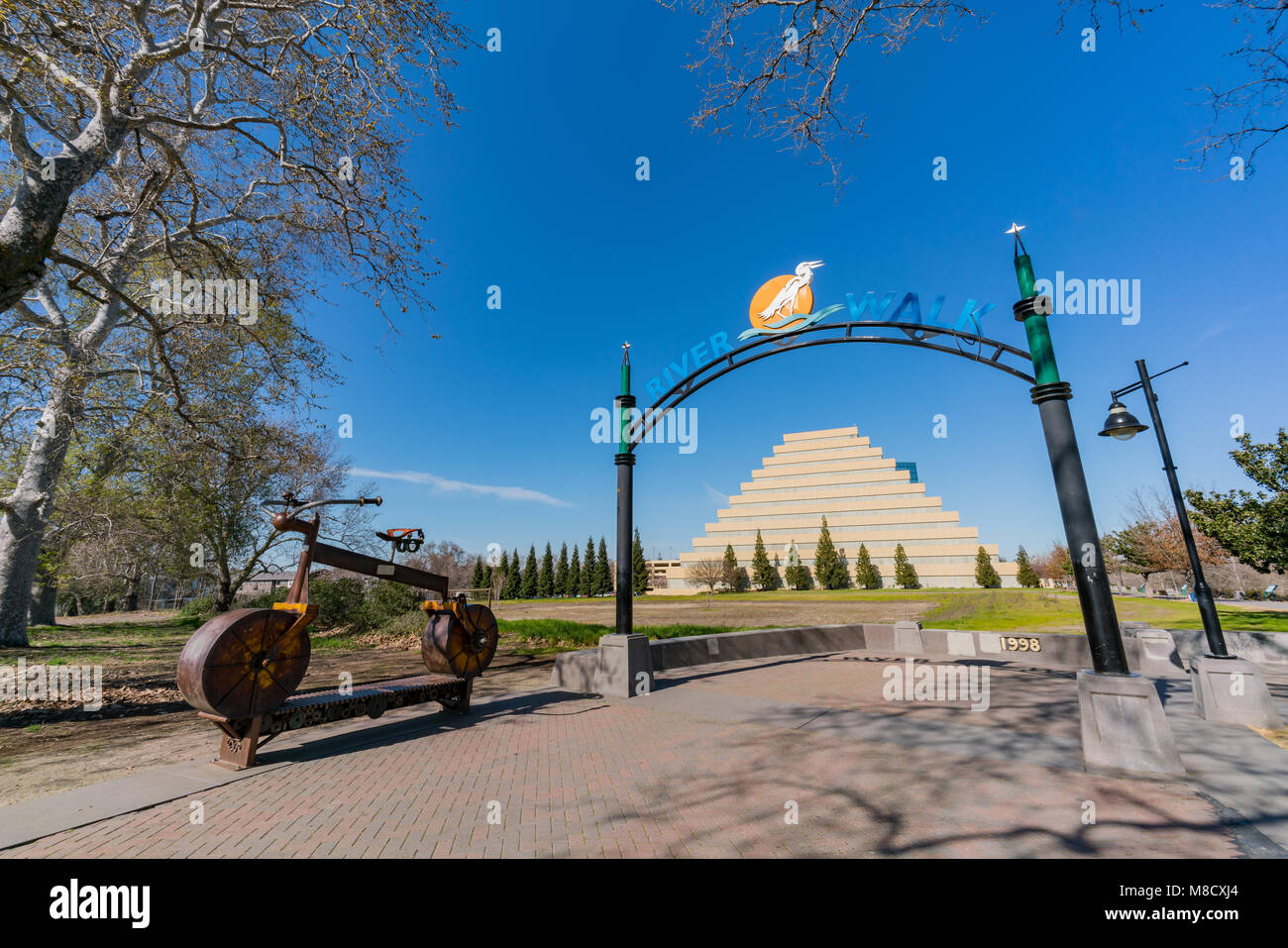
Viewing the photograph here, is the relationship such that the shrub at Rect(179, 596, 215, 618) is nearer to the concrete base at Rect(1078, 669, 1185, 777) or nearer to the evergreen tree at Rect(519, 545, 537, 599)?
the concrete base at Rect(1078, 669, 1185, 777)

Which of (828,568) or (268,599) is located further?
(828,568)

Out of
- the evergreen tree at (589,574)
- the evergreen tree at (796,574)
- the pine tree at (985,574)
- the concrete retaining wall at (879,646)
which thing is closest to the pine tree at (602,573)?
the evergreen tree at (589,574)

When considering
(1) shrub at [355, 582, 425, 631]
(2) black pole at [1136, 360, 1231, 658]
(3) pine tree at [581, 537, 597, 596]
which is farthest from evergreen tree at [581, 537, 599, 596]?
(2) black pole at [1136, 360, 1231, 658]

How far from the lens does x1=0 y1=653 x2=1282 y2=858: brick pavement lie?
3664mm

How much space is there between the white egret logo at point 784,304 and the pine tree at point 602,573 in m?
75.9

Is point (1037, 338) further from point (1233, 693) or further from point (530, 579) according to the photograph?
point (530, 579)

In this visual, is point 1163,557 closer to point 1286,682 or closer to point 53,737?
point 1286,682

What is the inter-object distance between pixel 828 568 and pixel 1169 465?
71273mm

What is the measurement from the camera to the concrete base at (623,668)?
924cm

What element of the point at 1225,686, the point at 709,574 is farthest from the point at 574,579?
the point at 1225,686

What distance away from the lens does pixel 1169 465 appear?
29.3 ft

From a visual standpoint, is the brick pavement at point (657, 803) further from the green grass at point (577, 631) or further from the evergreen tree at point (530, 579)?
the evergreen tree at point (530, 579)

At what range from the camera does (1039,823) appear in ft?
13.0

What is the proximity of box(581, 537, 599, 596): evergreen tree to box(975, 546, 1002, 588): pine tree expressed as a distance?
192 ft
